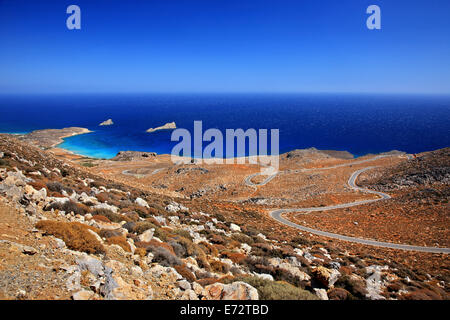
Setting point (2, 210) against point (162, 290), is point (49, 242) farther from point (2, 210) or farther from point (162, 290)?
point (162, 290)

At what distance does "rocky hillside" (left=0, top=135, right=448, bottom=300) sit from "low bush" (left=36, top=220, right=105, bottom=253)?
3 centimetres

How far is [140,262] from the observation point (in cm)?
736

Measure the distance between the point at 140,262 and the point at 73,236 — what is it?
2146mm

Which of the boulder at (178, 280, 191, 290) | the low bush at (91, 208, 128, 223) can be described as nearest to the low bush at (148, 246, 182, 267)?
the boulder at (178, 280, 191, 290)

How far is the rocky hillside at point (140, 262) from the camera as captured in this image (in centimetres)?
548

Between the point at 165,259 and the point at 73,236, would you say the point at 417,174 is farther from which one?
the point at 73,236

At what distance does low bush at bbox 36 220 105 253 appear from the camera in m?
6.82

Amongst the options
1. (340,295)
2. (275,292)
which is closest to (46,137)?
(275,292)

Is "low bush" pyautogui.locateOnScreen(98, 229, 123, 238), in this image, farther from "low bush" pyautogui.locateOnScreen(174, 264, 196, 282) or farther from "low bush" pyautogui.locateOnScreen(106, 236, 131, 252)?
"low bush" pyautogui.locateOnScreen(174, 264, 196, 282)

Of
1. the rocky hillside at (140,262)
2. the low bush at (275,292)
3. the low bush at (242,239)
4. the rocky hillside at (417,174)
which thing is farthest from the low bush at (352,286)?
the rocky hillside at (417,174)

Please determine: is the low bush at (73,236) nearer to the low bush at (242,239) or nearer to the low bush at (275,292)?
the low bush at (275,292)

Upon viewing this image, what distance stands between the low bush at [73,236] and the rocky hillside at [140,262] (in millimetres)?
26

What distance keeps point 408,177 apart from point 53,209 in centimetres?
4424

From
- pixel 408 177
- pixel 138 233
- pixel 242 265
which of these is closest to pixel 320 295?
pixel 242 265
